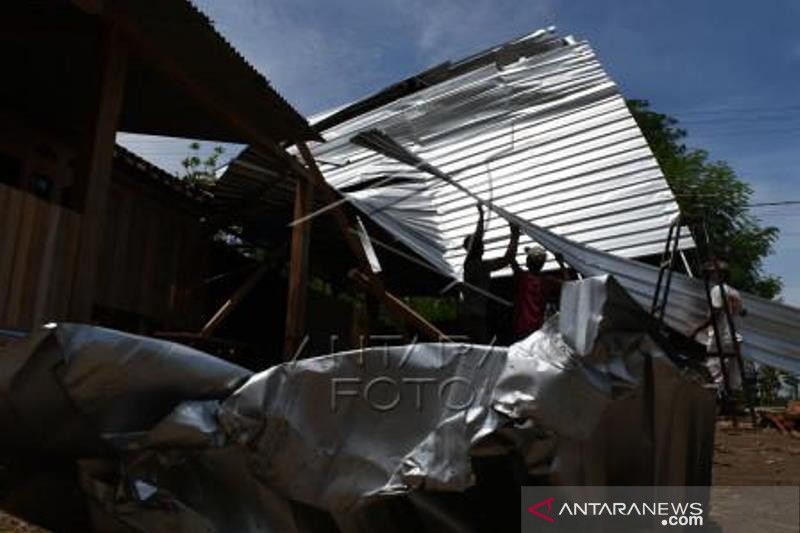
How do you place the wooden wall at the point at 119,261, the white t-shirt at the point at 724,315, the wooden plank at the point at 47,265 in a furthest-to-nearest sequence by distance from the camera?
the white t-shirt at the point at 724,315, the wooden plank at the point at 47,265, the wooden wall at the point at 119,261

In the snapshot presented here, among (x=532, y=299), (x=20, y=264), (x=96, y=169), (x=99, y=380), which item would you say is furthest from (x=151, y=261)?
(x=99, y=380)

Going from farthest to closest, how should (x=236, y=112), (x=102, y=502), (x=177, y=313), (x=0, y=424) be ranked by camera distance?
(x=177, y=313), (x=236, y=112), (x=0, y=424), (x=102, y=502)

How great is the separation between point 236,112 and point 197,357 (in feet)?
15.2

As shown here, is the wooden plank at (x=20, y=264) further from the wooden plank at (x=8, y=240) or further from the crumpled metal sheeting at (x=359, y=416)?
the crumpled metal sheeting at (x=359, y=416)

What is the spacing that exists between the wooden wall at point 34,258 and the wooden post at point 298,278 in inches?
102

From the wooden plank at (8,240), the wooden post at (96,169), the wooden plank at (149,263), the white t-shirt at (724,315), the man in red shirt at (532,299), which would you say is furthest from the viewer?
the wooden plank at (149,263)

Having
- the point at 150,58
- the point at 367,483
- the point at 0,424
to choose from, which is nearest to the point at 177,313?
the point at 150,58

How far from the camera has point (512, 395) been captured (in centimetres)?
246

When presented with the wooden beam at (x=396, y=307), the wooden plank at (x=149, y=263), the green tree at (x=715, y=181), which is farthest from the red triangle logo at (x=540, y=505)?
the green tree at (x=715, y=181)

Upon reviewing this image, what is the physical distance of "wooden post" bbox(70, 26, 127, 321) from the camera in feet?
17.4

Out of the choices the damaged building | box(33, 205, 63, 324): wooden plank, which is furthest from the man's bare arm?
box(33, 205, 63, 324): wooden plank

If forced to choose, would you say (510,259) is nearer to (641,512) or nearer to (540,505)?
(641,512)

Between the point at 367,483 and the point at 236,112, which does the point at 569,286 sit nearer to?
the point at 367,483

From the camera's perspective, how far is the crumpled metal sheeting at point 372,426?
2.43 meters
